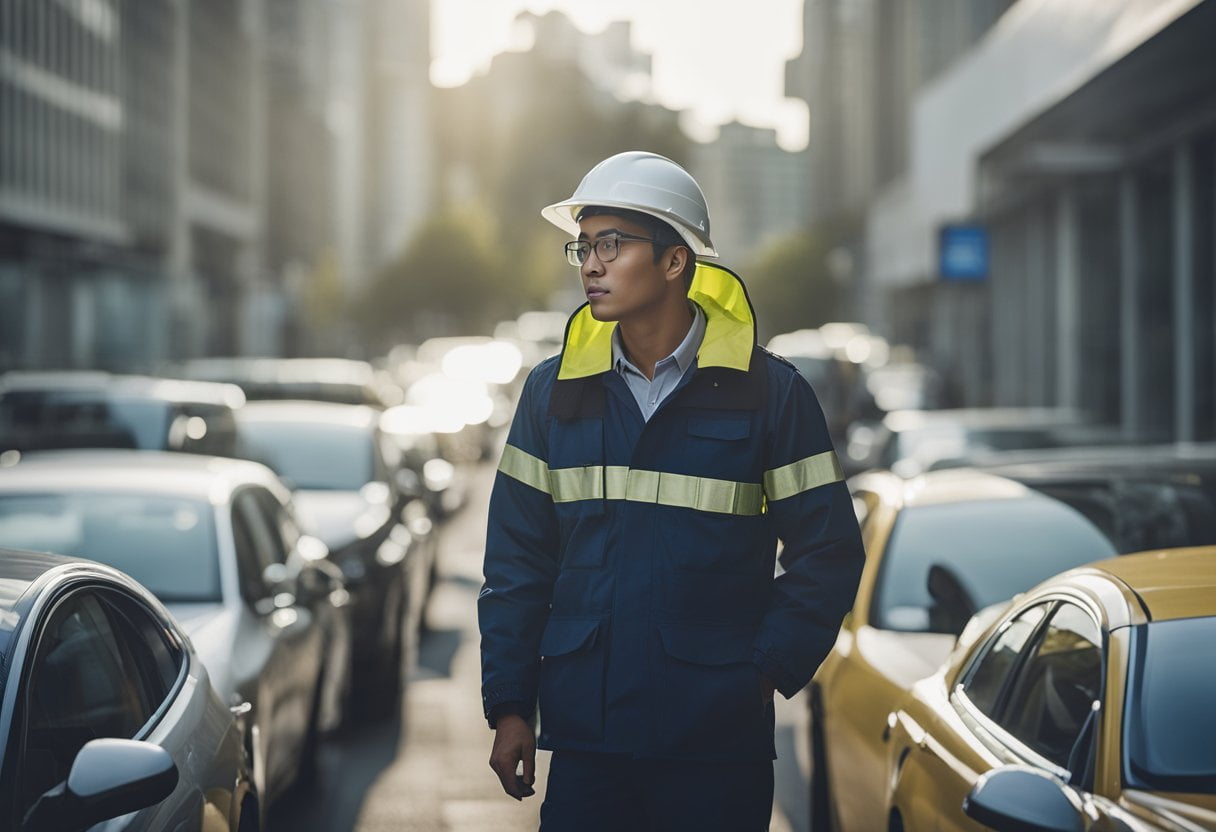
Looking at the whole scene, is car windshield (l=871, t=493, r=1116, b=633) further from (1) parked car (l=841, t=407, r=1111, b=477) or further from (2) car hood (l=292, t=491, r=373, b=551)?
(1) parked car (l=841, t=407, r=1111, b=477)

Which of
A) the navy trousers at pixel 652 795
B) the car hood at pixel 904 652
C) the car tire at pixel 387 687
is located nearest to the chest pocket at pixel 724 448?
the navy trousers at pixel 652 795

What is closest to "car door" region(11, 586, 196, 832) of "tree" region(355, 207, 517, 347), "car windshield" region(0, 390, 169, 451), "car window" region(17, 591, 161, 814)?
"car window" region(17, 591, 161, 814)

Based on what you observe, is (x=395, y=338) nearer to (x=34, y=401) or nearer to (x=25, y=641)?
(x=34, y=401)

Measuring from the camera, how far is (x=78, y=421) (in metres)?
13.3

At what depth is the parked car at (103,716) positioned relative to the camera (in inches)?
140

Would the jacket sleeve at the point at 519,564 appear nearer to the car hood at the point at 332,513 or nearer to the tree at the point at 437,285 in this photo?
the car hood at the point at 332,513

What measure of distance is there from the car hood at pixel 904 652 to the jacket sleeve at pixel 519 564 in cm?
213

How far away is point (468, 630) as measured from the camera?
1376cm

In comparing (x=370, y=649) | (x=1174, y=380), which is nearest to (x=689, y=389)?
(x=370, y=649)

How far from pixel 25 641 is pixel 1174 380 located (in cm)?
2286

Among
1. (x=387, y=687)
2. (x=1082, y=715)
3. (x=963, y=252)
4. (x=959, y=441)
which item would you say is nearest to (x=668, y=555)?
(x=1082, y=715)

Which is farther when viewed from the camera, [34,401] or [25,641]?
[34,401]

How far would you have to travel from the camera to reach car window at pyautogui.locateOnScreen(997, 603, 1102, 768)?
13.4ft

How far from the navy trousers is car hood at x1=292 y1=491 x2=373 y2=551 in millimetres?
6818
